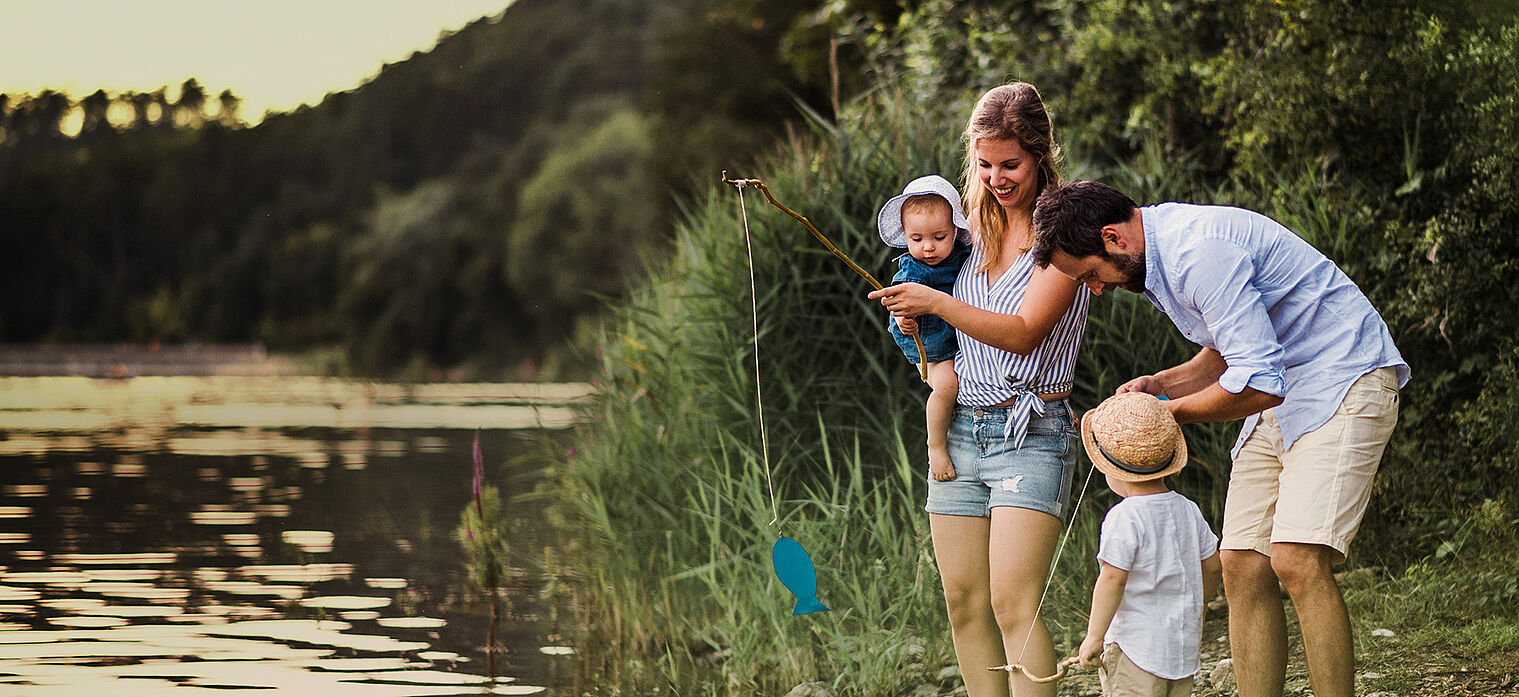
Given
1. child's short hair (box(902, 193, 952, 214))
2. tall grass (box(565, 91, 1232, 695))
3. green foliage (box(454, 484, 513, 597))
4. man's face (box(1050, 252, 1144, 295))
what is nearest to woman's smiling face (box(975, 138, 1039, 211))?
child's short hair (box(902, 193, 952, 214))

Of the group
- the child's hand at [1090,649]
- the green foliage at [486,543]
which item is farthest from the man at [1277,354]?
the green foliage at [486,543]

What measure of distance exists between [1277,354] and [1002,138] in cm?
76

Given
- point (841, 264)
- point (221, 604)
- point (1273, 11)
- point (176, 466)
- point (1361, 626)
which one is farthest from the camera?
point (176, 466)

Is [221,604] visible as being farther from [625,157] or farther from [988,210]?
[625,157]

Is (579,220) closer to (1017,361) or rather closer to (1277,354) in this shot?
(1017,361)

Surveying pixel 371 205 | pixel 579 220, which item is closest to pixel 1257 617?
pixel 579 220

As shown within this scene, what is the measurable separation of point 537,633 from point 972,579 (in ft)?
14.4

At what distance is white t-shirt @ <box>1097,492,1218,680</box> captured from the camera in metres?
3.38

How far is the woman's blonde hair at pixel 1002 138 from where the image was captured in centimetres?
359

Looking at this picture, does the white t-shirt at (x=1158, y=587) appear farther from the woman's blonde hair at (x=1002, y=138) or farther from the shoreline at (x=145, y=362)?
the shoreline at (x=145, y=362)

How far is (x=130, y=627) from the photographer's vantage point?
776cm

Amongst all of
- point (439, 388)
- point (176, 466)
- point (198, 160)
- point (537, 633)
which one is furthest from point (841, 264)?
point (198, 160)

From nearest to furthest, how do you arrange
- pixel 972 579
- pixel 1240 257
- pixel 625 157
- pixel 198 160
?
pixel 1240 257 → pixel 972 579 → pixel 625 157 → pixel 198 160

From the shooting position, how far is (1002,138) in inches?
142
